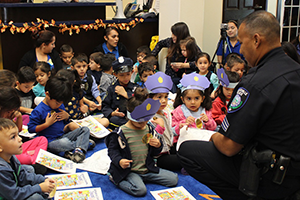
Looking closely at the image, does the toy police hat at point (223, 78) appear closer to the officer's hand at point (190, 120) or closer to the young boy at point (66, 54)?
the officer's hand at point (190, 120)

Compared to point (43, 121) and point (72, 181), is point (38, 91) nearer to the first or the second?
point (43, 121)

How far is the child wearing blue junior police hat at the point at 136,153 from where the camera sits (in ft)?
8.01

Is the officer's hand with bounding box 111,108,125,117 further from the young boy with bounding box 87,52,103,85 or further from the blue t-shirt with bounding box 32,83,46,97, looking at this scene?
the young boy with bounding box 87,52,103,85

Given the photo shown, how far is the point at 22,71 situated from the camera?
345cm

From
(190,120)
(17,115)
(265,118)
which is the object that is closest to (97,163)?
(17,115)

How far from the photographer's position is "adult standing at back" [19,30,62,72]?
445cm

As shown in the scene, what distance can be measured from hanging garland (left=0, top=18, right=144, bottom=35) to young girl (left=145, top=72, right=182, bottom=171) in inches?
96.8

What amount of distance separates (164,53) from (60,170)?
11.5ft

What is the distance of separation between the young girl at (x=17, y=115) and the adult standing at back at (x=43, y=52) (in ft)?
5.48

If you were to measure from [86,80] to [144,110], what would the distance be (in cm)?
202

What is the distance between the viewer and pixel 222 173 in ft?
7.15

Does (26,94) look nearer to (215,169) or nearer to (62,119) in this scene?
(62,119)

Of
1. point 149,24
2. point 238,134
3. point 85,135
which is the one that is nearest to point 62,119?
point 85,135

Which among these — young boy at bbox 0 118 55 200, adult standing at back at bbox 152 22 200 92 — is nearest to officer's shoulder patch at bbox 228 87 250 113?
young boy at bbox 0 118 55 200
